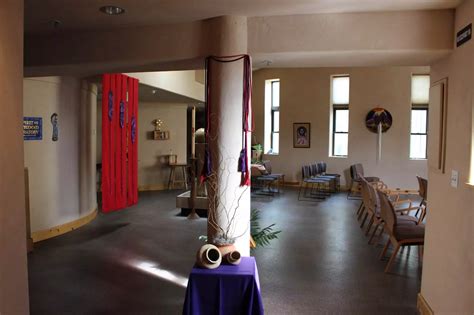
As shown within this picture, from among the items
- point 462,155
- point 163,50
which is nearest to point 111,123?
point 163,50

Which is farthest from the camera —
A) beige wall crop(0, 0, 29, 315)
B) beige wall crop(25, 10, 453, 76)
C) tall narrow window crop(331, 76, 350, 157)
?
tall narrow window crop(331, 76, 350, 157)

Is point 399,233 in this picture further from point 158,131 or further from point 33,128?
point 158,131

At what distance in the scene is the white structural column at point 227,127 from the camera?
120 inches

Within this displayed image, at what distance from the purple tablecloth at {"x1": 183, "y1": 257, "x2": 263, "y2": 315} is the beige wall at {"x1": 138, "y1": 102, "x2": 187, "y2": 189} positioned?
300 inches

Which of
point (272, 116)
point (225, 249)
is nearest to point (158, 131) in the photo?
point (272, 116)

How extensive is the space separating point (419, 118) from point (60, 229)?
28.7 ft

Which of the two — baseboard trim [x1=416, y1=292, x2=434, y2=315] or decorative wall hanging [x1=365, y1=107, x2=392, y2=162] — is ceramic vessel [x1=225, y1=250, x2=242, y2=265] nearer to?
baseboard trim [x1=416, y1=292, x2=434, y2=315]

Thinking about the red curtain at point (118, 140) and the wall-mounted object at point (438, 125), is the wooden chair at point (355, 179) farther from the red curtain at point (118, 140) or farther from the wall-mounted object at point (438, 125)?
the wall-mounted object at point (438, 125)

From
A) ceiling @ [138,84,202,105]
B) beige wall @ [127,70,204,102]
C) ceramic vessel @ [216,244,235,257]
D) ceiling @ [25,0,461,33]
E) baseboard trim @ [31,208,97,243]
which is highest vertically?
beige wall @ [127,70,204,102]

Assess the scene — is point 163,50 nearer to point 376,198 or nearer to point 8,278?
point 8,278

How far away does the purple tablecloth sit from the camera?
8.32 feet

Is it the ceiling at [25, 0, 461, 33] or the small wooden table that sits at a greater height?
the ceiling at [25, 0, 461, 33]

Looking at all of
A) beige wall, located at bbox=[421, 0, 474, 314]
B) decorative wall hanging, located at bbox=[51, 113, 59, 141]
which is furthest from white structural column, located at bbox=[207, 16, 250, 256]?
decorative wall hanging, located at bbox=[51, 113, 59, 141]

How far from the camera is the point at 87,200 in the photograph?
246 inches
